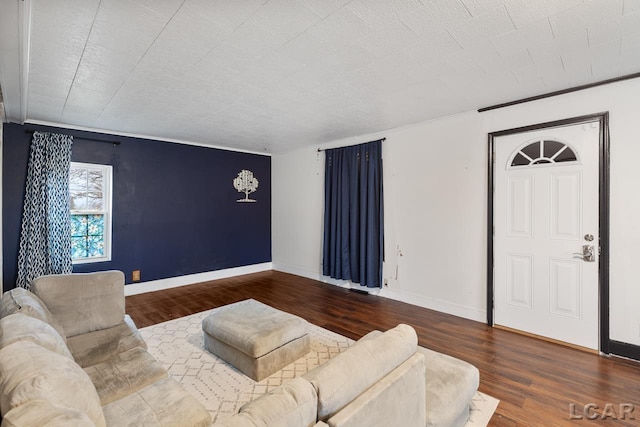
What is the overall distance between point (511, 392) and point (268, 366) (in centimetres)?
181

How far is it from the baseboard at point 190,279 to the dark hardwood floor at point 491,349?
0.63 ft

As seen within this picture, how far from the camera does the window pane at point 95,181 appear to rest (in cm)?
438

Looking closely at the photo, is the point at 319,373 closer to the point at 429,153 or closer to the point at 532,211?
the point at 532,211

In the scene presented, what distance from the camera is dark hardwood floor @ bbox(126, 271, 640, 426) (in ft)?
6.63

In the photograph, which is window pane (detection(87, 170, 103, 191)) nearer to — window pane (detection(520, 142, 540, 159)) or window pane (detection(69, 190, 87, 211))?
window pane (detection(69, 190, 87, 211))

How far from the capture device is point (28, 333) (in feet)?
4.13

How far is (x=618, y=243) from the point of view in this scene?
268 cm

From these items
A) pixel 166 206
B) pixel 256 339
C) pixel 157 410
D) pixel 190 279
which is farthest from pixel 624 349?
pixel 166 206

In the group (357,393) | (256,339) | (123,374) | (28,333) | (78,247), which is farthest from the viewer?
(78,247)

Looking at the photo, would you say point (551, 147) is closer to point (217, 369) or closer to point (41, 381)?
point (217, 369)

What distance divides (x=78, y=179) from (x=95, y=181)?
7.7 inches

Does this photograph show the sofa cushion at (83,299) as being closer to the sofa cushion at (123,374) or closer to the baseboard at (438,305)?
the sofa cushion at (123,374)

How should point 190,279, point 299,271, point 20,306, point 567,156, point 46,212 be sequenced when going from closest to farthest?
point 20,306
point 567,156
point 46,212
point 190,279
point 299,271

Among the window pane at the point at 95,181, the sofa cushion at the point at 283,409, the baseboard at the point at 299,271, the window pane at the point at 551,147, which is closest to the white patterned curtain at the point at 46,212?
the window pane at the point at 95,181
